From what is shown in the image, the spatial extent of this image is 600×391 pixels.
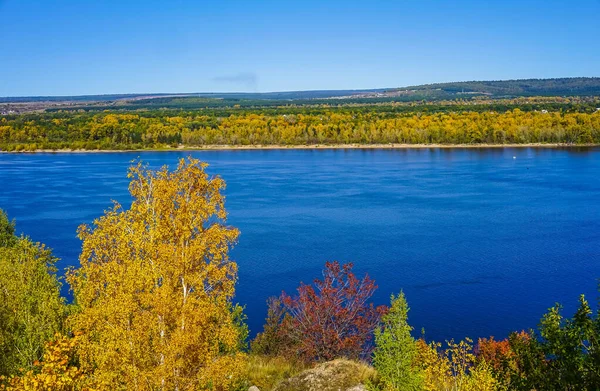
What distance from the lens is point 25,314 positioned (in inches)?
327

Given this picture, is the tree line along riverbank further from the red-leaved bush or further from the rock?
the rock

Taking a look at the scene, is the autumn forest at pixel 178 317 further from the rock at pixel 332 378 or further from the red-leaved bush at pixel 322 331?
the red-leaved bush at pixel 322 331

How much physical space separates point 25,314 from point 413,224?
76.1ft

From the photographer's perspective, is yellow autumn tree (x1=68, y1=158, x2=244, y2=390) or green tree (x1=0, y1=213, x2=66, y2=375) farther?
green tree (x1=0, y1=213, x2=66, y2=375)

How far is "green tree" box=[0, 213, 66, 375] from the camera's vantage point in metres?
7.83

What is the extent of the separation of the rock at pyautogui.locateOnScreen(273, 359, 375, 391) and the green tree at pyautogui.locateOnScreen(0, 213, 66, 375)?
3.39 meters

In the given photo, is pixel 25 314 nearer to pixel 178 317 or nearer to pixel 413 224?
pixel 178 317

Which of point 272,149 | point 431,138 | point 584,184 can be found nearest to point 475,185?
point 584,184

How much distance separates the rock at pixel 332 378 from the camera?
8.00 metres

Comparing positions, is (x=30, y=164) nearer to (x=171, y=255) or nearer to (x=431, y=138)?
(x=431, y=138)

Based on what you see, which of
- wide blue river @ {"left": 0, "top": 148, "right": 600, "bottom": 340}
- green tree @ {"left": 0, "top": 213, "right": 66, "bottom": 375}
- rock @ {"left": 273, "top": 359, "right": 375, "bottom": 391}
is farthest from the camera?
wide blue river @ {"left": 0, "top": 148, "right": 600, "bottom": 340}

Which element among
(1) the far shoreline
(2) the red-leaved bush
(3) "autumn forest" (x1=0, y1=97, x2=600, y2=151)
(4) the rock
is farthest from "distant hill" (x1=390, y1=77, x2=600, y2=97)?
(4) the rock

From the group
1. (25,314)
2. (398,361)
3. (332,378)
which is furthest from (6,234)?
(398,361)

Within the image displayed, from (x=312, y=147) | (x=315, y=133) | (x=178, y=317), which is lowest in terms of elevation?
(x=312, y=147)
